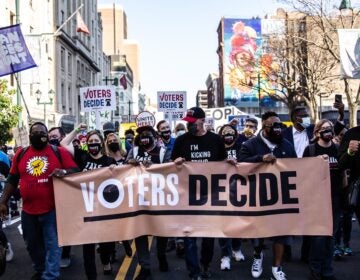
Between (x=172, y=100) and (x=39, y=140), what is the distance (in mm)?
12234

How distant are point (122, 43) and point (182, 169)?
16153 cm

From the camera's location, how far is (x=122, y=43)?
540 ft

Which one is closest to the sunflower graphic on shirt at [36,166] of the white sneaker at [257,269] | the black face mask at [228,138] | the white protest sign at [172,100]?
the white sneaker at [257,269]

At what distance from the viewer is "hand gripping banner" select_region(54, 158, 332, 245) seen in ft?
20.7

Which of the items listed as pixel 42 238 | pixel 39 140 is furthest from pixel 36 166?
pixel 42 238

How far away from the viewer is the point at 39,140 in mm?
6074

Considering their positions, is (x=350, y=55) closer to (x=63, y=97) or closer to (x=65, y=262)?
(x=65, y=262)

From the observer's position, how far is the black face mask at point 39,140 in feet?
19.9

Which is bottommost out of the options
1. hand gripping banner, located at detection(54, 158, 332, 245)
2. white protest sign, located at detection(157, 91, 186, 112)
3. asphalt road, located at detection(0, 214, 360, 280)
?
asphalt road, located at detection(0, 214, 360, 280)

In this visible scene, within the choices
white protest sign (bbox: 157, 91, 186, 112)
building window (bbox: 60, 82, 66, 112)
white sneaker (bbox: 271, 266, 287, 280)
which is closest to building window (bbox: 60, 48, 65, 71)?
building window (bbox: 60, 82, 66, 112)

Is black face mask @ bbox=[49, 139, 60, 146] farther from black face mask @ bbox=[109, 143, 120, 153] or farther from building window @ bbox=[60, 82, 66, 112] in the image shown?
building window @ bbox=[60, 82, 66, 112]

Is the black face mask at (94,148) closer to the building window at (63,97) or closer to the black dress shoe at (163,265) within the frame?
the black dress shoe at (163,265)

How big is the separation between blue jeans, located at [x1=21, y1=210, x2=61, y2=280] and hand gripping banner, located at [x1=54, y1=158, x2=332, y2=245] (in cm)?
26

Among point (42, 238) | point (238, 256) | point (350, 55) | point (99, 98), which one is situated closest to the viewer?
point (42, 238)
